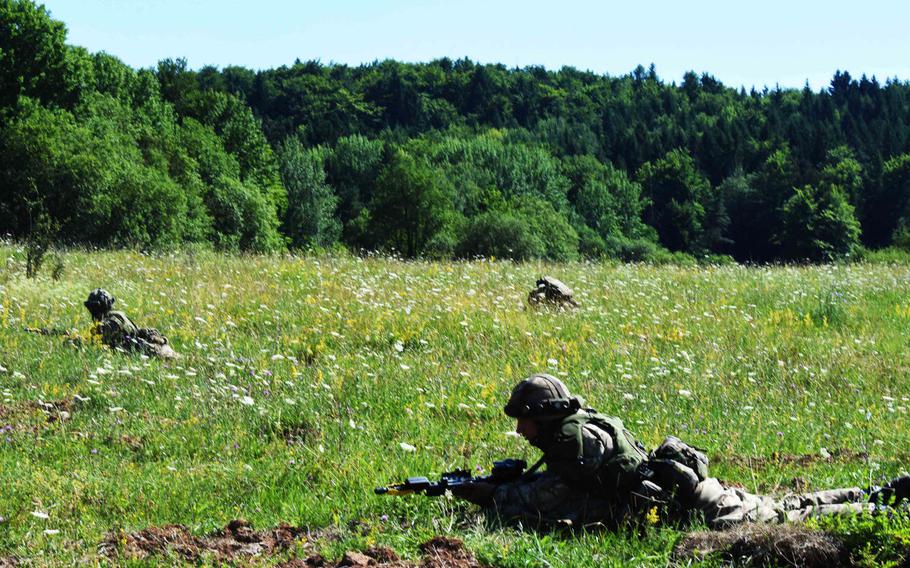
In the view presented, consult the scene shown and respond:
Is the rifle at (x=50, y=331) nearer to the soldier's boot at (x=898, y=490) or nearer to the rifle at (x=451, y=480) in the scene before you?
the rifle at (x=451, y=480)

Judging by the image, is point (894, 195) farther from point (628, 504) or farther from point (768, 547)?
point (768, 547)

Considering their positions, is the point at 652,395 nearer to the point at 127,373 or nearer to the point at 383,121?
the point at 127,373

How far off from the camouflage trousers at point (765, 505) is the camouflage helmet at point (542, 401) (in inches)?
37.1

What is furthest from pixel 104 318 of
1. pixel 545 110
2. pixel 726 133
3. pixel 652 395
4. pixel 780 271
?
pixel 545 110

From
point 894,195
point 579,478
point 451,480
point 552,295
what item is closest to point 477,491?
point 451,480

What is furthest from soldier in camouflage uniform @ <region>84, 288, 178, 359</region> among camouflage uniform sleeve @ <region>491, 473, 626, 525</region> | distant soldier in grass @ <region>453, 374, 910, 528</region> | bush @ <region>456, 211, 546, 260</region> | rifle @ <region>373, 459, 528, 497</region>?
bush @ <region>456, 211, 546, 260</region>

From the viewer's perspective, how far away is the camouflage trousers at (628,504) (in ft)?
18.4

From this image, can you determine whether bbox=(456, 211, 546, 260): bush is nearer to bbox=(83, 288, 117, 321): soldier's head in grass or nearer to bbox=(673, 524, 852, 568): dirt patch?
bbox=(83, 288, 117, 321): soldier's head in grass

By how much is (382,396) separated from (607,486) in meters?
3.47

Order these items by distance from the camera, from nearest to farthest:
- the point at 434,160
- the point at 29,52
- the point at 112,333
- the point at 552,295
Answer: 1. the point at 112,333
2. the point at 552,295
3. the point at 29,52
4. the point at 434,160

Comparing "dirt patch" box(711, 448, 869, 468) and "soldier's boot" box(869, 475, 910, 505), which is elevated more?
"soldier's boot" box(869, 475, 910, 505)

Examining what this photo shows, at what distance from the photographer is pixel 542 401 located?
5719 mm

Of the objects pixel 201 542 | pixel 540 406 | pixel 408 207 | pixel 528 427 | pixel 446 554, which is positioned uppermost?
pixel 408 207

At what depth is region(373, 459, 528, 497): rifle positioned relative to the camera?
573 cm
